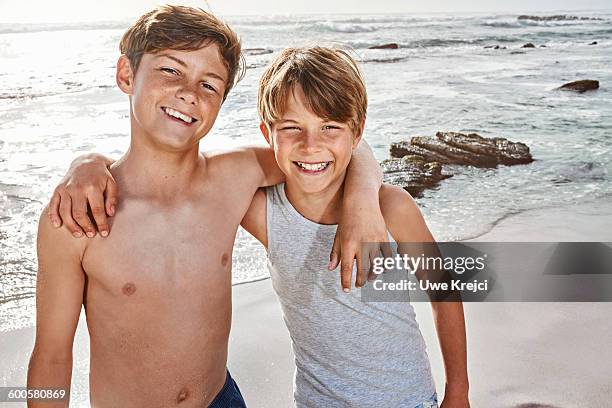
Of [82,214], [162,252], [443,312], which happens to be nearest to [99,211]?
[82,214]

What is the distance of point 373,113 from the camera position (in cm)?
908

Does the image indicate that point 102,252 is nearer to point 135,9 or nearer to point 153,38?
point 153,38

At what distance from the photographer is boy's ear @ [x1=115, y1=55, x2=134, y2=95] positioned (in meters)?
2.19

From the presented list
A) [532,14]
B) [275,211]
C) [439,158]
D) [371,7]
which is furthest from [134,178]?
[532,14]

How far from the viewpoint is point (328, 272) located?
2.03 metres

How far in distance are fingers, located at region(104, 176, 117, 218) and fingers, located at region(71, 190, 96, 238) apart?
7cm

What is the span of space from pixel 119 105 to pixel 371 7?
19176 mm

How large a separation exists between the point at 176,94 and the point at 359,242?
2.46 ft

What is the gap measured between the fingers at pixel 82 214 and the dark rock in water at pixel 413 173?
3.92 metres

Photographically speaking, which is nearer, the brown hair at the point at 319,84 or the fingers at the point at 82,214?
the fingers at the point at 82,214

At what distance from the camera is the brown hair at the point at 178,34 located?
2107 millimetres

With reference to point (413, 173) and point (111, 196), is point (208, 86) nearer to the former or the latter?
point (111, 196)

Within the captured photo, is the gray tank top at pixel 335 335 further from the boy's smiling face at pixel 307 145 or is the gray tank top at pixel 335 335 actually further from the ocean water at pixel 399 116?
the ocean water at pixel 399 116

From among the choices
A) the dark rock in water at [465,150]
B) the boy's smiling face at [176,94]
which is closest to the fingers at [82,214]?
the boy's smiling face at [176,94]
